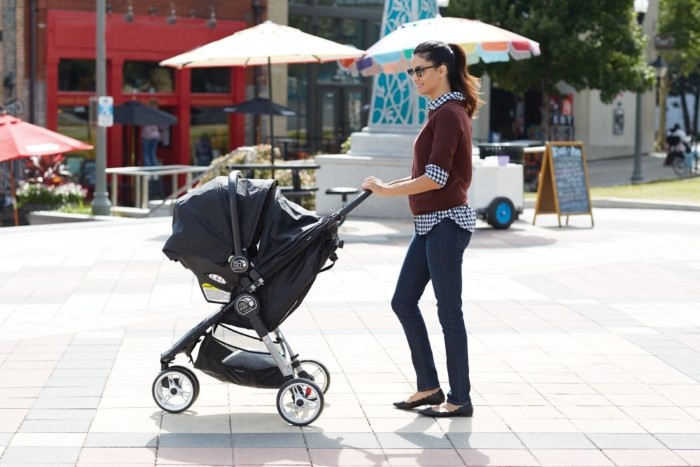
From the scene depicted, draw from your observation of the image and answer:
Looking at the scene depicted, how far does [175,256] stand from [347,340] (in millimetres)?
2602

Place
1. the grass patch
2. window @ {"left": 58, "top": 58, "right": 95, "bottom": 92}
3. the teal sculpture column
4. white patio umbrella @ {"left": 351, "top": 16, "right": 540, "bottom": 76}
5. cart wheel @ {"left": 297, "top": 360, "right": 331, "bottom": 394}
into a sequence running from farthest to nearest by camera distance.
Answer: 1. window @ {"left": 58, "top": 58, "right": 95, "bottom": 92}
2. the grass patch
3. the teal sculpture column
4. white patio umbrella @ {"left": 351, "top": 16, "right": 540, "bottom": 76}
5. cart wheel @ {"left": 297, "top": 360, "right": 331, "bottom": 394}

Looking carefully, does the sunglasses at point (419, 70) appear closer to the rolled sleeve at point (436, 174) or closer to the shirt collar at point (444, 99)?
the shirt collar at point (444, 99)

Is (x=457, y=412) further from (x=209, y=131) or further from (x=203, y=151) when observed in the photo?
(x=209, y=131)

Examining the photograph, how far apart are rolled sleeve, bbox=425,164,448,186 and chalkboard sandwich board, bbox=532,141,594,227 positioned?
11111 millimetres

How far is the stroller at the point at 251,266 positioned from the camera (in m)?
6.59

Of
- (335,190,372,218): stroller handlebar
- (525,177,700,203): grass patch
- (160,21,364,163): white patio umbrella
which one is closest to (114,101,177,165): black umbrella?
(525,177,700,203): grass patch

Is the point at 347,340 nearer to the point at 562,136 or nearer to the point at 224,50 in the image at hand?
the point at 224,50

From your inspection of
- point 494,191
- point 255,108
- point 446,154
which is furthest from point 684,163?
point 446,154

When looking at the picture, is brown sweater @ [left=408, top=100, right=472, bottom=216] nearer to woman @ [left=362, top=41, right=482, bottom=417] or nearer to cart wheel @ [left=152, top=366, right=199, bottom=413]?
woman @ [left=362, top=41, right=482, bottom=417]

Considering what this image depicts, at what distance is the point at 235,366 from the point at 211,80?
Result: 24.8 metres

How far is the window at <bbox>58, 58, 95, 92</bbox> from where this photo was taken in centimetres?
2758

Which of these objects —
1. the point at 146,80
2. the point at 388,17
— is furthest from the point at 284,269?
the point at 146,80

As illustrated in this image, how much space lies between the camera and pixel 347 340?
29.7 feet

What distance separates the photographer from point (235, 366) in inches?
269
